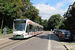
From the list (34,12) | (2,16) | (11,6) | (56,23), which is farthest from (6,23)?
(56,23)

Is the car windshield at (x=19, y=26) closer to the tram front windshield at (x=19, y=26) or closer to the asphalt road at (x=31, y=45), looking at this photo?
the tram front windshield at (x=19, y=26)

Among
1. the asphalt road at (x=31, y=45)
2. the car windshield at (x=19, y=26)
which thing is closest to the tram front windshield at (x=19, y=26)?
the car windshield at (x=19, y=26)

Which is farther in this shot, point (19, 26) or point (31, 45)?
point (19, 26)

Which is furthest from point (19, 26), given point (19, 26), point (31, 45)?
point (31, 45)

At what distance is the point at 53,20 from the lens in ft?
277

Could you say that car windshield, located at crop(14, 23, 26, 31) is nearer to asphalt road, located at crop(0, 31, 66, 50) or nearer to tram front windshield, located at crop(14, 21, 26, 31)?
tram front windshield, located at crop(14, 21, 26, 31)

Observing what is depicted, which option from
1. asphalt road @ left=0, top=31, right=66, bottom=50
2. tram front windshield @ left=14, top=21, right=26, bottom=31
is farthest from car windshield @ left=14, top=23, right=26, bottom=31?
asphalt road @ left=0, top=31, right=66, bottom=50

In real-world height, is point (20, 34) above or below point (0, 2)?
below

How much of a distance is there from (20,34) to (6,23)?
17.5 meters

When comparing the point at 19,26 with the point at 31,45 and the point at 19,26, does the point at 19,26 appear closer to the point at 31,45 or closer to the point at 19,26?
the point at 19,26

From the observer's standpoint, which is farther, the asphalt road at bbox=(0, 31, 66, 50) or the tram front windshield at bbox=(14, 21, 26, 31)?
the tram front windshield at bbox=(14, 21, 26, 31)

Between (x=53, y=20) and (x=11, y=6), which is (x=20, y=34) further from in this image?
(x=53, y=20)

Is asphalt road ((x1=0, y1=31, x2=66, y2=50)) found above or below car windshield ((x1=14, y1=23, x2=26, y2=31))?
below

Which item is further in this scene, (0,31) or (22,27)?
(0,31)
